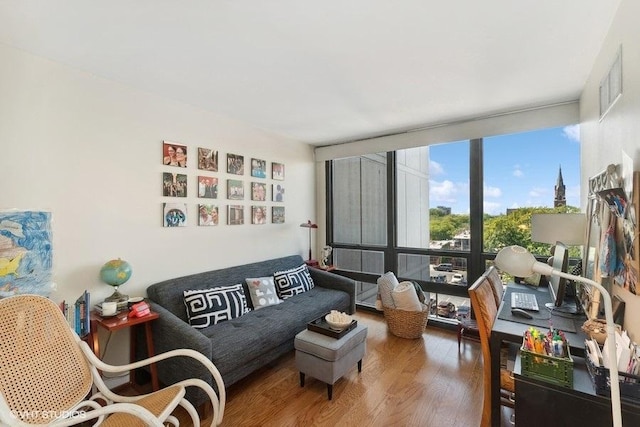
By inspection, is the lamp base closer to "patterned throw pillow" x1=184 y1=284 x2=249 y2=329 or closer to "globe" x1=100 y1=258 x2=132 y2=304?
"patterned throw pillow" x1=184 y1=284 x2=249 y2=329

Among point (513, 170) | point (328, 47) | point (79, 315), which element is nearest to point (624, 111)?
point (328, 47)

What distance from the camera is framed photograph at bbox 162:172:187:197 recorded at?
2.61 meters

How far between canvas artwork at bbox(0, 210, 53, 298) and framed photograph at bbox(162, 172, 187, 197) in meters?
0.84

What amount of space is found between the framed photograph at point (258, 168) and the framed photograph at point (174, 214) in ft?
3.19

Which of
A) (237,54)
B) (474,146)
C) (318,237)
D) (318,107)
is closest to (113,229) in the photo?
(237,54)

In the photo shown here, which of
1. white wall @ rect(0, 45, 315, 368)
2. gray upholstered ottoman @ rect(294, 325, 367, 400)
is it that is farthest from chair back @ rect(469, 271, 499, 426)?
white wall @ rect(0, 45, 315, 368)

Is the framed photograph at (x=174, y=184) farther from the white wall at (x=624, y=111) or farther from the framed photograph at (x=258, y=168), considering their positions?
the white wall at (x=624, y=111)

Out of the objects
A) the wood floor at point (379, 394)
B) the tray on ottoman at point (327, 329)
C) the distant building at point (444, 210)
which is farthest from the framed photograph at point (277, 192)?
the distant building at point (444, 210)

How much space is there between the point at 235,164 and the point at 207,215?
68 centimetres

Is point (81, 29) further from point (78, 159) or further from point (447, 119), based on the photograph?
point (447, 119)

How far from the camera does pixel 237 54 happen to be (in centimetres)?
191

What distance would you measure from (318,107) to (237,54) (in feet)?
3.63

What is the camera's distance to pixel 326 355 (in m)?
2.14

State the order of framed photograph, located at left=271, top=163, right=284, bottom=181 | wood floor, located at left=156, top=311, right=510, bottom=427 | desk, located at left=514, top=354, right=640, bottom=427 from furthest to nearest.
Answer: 1. framed photograph, located at left=271, top=163, right=284, bottom=181
2. wood floor, located at left=156, top=311, right=510, bottom=427
3. desk, located at left=514, top=354, right=640, bottom=427
